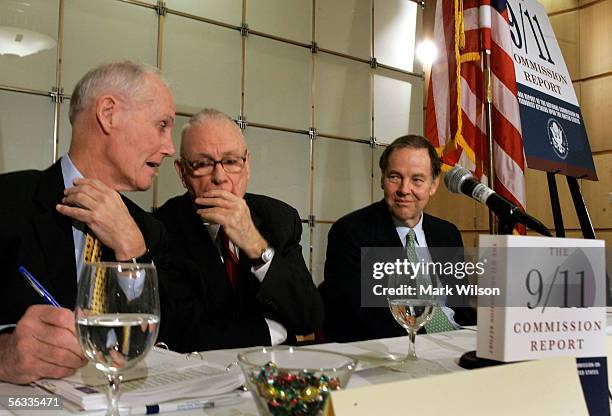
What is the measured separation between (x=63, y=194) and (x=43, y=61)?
232cm

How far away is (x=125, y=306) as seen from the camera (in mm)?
674

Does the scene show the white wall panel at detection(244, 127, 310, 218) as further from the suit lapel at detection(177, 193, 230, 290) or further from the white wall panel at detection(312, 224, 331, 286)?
the suit lapel at detection(177, 193, 230, 290)

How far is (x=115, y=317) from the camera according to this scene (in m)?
0.66

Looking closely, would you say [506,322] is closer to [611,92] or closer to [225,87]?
[225,87]

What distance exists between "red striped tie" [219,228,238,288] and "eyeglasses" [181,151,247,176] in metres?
0.21

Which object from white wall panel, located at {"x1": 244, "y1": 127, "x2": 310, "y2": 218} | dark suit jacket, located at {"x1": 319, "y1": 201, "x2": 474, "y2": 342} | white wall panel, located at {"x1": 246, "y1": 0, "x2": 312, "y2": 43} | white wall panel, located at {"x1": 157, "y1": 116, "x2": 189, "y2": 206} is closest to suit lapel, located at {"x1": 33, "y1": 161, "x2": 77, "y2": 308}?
dark suit jacket, located at {"x1": 319, "y1": 201, "x2": 474, "y2": 342}

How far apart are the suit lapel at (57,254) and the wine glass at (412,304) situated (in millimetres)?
798

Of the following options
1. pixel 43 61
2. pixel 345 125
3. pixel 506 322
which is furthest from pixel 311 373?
pixel 345 125

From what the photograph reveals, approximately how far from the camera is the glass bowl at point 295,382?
0.55 m

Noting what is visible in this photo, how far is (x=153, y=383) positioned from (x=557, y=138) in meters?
2.21

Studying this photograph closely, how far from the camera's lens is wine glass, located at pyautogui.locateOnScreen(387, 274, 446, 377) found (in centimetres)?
117

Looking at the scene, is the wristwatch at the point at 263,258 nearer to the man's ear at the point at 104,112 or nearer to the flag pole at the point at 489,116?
the man's ear at the point at 104,112

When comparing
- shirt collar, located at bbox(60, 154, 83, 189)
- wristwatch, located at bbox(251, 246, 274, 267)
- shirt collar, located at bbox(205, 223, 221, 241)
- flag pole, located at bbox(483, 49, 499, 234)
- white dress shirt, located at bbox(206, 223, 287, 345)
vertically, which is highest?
flag pole, located at bbox(483, 49, 499, 234)

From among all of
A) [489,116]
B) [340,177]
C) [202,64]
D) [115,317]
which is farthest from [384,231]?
[340,177]
